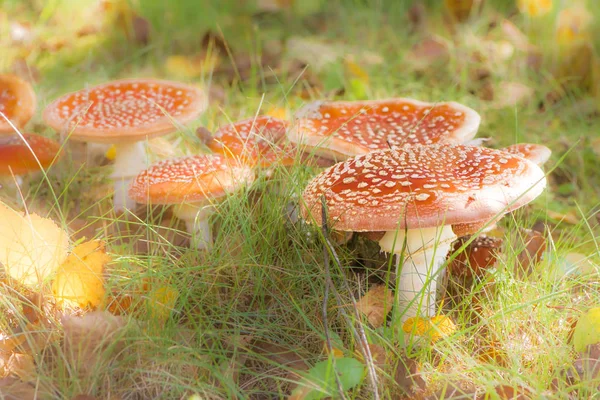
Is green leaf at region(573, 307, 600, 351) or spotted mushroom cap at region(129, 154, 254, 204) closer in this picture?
green leaf at region(573, 307, 600, 351)

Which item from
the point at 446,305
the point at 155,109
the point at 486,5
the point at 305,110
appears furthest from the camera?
the point at 486,5

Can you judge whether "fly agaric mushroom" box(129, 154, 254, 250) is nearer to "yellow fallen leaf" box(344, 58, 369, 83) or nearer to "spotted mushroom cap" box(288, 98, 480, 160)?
"spotted mushroom cap" box(288, 98, 480, 160)

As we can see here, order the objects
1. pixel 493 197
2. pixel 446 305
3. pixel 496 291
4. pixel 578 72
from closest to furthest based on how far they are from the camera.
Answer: pixel 493 197, pixel 496 291, pixel 446 305, pixel 578 72

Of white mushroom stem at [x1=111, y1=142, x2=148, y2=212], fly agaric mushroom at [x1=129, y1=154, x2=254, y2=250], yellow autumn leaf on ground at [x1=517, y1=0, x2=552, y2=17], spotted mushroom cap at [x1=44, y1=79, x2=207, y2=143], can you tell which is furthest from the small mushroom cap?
yellow autumn leaf on ground at [x1=517, y1=0, x2=552, y2=17]

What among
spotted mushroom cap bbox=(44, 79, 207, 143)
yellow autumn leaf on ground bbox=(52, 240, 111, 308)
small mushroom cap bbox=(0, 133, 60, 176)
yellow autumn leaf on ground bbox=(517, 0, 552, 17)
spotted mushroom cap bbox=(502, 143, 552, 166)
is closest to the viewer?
yellow autumn leaf on ground bbox=(52, 240, 111, 308)

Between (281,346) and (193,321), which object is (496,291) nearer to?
(281,346)

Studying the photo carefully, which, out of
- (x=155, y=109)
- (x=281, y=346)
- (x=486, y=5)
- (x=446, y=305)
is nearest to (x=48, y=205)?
(x=155, y=109)
